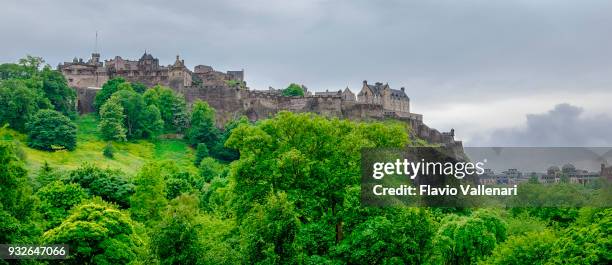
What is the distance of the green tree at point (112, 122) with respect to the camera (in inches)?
3967

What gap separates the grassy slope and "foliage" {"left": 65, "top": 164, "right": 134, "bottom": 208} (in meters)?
12.0

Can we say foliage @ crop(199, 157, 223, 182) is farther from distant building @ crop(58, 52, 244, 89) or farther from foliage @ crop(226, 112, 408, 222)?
foliage @ crop(226, 112, 408, 222)

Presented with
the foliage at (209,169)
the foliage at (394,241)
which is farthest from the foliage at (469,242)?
the foliage at (209,169)

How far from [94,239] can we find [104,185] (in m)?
25.0

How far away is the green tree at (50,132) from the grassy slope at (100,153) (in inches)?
45.3

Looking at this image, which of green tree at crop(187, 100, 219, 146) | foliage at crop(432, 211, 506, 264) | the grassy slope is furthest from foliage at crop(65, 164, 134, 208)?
green tree at crop(187, 100, 219, 146)

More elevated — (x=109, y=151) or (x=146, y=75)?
(x=146, y=75)

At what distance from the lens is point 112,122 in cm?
10075

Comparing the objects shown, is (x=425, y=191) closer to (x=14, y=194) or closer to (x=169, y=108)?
(x=14, y=194)

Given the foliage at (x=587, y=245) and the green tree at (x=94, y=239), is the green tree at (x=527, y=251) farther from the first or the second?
the green tree at (x=94, y=239)

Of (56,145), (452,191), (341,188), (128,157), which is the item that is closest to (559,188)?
(452,191)

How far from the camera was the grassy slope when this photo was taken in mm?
84812

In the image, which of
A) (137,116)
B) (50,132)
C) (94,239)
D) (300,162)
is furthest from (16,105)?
(300,162)

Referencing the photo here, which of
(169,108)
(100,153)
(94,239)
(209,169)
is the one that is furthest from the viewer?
Result: (169,108)
